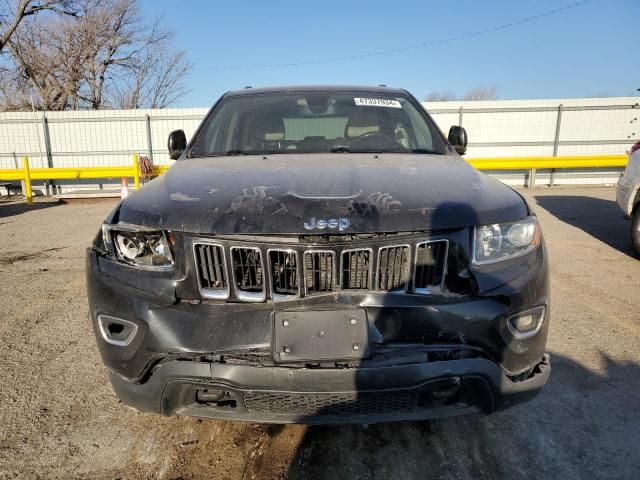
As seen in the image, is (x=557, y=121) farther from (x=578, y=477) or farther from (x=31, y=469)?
(x=31, y=469)

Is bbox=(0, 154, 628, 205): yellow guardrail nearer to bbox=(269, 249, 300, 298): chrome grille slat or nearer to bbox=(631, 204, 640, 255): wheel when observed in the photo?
bbox=(631, 204, 640, 255): wheel

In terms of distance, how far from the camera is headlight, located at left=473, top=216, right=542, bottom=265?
179 cm

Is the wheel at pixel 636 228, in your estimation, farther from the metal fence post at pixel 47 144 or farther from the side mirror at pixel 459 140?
the metal fence post at pixel 47 144

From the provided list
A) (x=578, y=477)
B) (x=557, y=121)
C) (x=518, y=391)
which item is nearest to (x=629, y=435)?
(x=578, y=477)

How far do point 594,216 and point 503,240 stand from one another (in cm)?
803

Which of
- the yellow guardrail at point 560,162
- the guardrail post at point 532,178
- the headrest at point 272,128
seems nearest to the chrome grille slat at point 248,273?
the headrest at point 272,128

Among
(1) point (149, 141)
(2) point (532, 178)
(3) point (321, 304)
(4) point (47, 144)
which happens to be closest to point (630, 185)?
(3) point (321, 304)

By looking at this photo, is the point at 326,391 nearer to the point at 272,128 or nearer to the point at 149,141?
the point at 272,128

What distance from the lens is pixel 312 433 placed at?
221cm

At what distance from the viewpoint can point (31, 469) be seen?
6.54ft

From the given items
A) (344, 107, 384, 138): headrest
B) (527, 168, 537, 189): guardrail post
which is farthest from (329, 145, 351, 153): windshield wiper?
(527, 168, 537, 189): guardrail post

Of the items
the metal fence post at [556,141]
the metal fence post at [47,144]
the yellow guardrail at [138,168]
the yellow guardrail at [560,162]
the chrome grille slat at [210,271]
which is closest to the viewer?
→ the chrome grille slat at [210,271]

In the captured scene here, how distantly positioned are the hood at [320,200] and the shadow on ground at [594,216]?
4.97 metres

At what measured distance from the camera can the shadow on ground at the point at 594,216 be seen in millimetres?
6586
